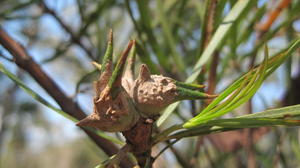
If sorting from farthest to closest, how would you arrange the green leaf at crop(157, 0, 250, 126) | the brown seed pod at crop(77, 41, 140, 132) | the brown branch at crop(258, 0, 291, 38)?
the brown branch at crop(258, 0, 291, 38)
the green leaf at crop(157, 0, 250, 126)
the brown seed pod at crop(77, 41, 140, 132)

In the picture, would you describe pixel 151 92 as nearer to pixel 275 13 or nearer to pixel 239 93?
pixel 239 93

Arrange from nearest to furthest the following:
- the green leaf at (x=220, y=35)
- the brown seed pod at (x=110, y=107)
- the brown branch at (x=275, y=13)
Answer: the brown seed pod at (x=110, y=107) < the green leaf at (x=220, y=35) < the brown branch at (x=275, y=13)

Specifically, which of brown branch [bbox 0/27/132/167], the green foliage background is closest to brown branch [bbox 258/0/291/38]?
the green foliage background

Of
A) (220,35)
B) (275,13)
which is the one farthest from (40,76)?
(275,13)

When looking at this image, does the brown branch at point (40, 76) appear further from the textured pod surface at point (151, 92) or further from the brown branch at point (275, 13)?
the brown branch at point (275, 13)

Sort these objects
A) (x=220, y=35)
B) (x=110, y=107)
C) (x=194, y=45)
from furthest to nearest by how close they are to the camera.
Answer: (x=194, y=45) → (x=220, y=35) → (x=110, y=107)

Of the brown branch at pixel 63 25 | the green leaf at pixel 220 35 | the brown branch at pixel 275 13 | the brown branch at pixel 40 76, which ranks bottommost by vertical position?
the green leaf at pixel 220 35

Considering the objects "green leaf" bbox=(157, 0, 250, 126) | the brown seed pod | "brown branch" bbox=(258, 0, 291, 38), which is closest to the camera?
the brown seed pod

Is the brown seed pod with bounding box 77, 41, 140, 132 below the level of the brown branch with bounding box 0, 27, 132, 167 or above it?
below

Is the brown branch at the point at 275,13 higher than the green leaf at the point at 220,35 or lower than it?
higher

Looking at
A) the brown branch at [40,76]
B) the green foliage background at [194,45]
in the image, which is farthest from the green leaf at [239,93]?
the brown branch at [40,76]

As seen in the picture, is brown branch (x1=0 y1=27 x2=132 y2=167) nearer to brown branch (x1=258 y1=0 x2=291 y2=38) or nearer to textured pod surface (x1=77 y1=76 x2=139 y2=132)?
textured pod surface (x1=77 y1=76 x2=139 y2=132)

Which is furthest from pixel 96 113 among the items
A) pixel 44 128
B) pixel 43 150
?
pixel 43 150
